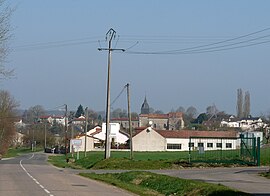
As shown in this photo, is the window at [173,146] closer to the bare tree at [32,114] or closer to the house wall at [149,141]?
the house wall at [149,141]

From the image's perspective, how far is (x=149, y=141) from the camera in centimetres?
11338

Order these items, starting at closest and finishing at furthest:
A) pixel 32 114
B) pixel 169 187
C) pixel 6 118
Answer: pixel 169 187 → pixel 6 118 → pixel 32 114

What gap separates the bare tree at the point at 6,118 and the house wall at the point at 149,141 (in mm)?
22620

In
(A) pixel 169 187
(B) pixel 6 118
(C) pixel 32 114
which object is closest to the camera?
(A) pixel 169 187

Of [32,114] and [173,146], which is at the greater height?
[32,114]

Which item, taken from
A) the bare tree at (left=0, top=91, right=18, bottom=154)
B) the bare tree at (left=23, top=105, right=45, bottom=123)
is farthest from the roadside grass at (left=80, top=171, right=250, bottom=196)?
the bare tree at (left=23, top=105, right=45, bottom=123)

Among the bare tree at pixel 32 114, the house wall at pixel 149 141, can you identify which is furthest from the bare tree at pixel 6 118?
the bare tree at pixel 32 114

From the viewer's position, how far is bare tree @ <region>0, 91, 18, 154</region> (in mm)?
108500

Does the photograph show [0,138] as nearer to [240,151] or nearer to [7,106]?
[7,106]

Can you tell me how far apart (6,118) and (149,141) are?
25.4 metres

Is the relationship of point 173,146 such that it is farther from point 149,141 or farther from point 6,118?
point 6,118

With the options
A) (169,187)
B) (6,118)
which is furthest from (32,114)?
(169,187)

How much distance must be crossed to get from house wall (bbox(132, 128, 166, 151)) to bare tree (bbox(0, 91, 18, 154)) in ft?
74.2

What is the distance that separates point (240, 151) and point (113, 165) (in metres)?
10.2
